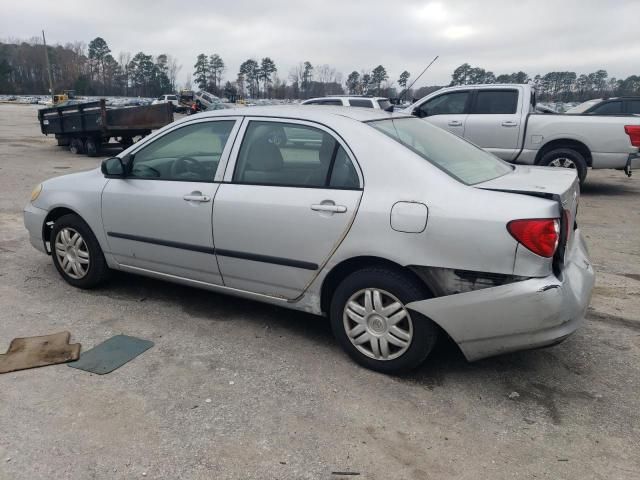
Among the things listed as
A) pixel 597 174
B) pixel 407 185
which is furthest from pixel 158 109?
pixel 407 185

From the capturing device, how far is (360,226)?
291 cm

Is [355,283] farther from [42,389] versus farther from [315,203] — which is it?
[42,389]

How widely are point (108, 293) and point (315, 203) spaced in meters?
2.32

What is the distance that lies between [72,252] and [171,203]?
1307mm

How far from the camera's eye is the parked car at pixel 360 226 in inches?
104

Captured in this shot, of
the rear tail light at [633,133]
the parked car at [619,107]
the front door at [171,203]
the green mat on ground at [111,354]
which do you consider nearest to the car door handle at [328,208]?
the front door at [171,203]

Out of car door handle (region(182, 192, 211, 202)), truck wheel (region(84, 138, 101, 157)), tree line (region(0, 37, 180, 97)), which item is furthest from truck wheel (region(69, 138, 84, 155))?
tree line (region(0, 37, 180, 97))

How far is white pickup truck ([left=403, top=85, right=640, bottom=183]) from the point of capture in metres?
8.46

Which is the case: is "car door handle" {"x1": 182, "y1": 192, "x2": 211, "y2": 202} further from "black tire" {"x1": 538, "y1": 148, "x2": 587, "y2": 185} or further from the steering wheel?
"black tire" {"x1": 538, "y1": 148, "x2": 587, "y2": 185}

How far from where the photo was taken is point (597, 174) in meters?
12.2

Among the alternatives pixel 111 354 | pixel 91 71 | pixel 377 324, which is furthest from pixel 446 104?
pixel 91 71

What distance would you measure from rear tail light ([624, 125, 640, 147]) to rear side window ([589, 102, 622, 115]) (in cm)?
585

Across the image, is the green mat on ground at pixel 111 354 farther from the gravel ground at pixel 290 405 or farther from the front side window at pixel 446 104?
the front side window at pixel 446 104

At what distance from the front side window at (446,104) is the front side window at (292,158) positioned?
6807mm
